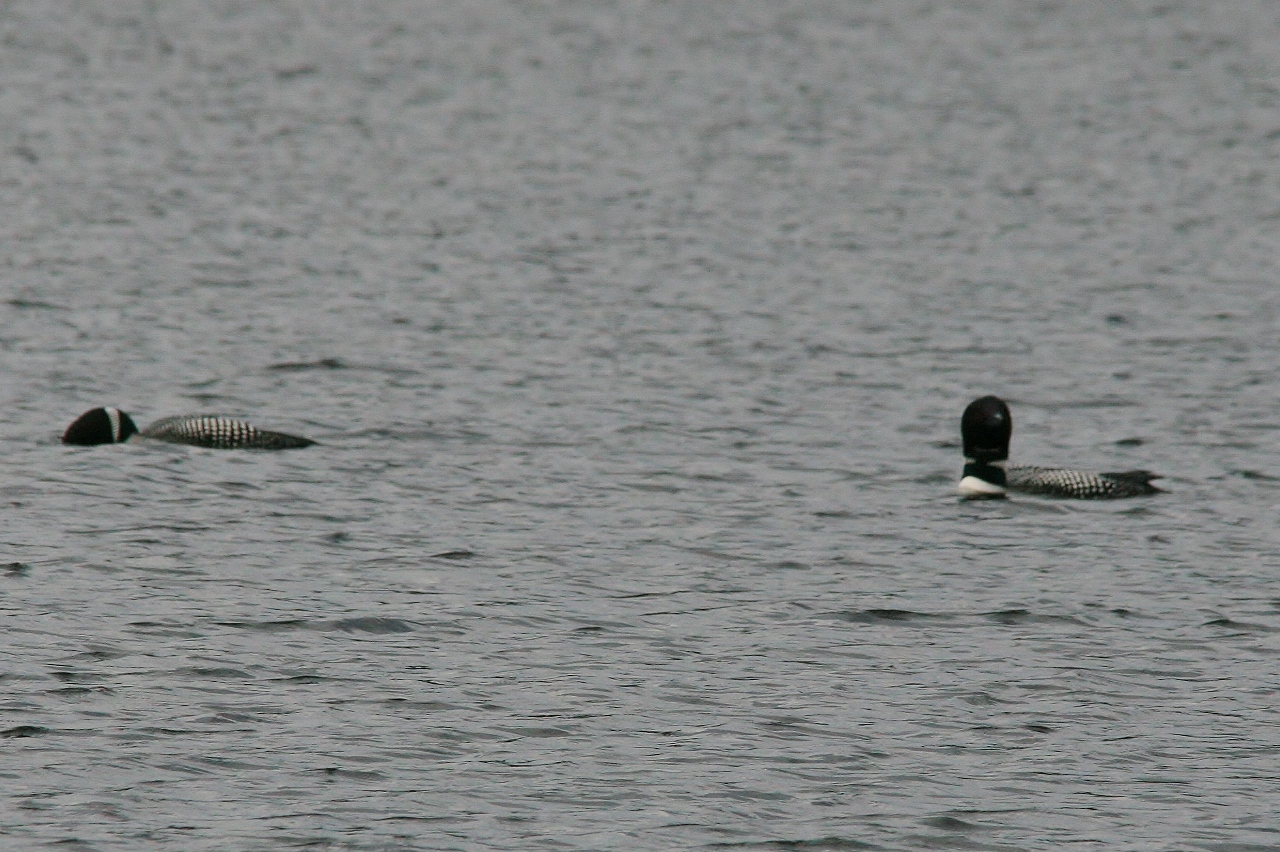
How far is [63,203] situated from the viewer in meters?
40.6

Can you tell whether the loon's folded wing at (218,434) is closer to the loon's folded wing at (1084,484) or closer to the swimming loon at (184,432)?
the swimming loon at (184,432)

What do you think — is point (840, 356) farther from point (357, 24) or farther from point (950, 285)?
point (357, 24)

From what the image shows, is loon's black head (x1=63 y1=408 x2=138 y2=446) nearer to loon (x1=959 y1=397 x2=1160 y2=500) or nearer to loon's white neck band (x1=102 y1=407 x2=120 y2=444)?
loon's white neck band (x1=102 y1=407 x2=120 y2=444)

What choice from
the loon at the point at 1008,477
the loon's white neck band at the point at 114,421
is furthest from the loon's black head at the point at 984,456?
the loon's white neck band at the point at 114,421

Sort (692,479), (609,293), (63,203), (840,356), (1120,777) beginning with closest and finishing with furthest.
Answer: (1120,777)
(692,479)
(840,356)
(609,293)
(63,203)

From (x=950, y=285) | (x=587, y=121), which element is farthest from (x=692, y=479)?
(x=587, y=121)

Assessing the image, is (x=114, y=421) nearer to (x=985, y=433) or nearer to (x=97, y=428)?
(x=97, y=428)

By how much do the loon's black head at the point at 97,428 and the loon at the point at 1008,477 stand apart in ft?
27.7

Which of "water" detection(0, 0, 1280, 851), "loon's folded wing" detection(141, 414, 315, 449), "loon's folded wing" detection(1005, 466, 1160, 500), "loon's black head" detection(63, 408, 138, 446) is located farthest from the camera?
"loon's folded wing" detection(141, 414, 315, 449)

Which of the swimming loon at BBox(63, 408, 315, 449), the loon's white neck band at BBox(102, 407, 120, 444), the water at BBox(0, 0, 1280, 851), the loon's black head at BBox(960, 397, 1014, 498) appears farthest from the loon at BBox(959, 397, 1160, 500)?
the loon's white neck band at BBox(102, 407, 120, 444)

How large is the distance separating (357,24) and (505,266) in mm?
37122

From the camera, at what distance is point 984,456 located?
920 inches

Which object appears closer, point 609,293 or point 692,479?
point 692,479

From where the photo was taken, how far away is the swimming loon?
24.2 metres
